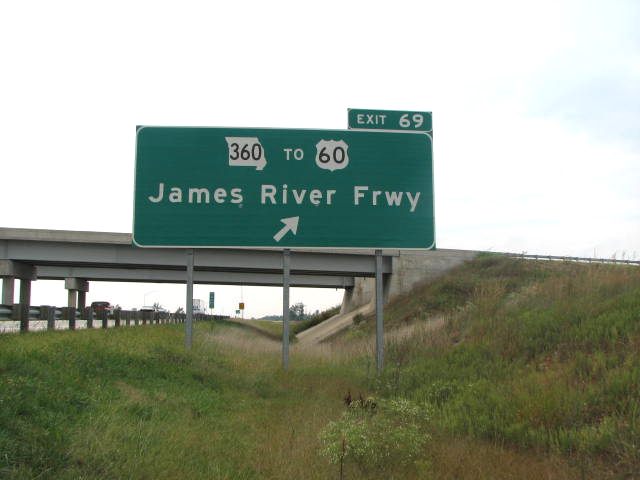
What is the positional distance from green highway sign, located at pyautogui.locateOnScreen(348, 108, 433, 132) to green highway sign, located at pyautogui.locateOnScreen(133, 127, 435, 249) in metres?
1.47

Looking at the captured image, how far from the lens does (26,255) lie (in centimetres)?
4325

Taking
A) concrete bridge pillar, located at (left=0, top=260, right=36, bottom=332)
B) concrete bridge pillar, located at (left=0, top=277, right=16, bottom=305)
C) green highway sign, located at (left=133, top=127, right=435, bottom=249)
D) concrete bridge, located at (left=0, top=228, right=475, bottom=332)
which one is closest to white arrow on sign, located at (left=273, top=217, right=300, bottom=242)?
green highway sign, located at (left=133, top=127, right=435, bottom=249)

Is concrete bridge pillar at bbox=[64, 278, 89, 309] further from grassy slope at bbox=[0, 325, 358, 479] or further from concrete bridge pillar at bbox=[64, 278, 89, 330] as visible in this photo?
grassy slope at bbox=[0, 325, 358, 479]

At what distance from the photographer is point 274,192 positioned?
14492mm

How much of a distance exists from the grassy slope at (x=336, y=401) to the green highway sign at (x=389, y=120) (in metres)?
5.10

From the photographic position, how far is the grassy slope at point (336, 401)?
6.24 meters

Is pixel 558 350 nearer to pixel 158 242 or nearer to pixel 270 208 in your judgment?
pixel 270 208

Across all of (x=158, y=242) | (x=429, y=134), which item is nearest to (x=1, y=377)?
(x=158, y=242)

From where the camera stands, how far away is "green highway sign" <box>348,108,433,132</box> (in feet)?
52.1

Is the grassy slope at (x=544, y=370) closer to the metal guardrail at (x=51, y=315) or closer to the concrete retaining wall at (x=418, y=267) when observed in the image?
the metal guardrail at (x=51, y=315)

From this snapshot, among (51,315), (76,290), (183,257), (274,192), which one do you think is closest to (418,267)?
(183,257)

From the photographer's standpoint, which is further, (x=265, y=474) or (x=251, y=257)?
(x=251, y=257)

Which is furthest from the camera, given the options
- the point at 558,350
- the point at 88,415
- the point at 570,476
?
the point at 558,350

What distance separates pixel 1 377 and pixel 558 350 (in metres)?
8.35
